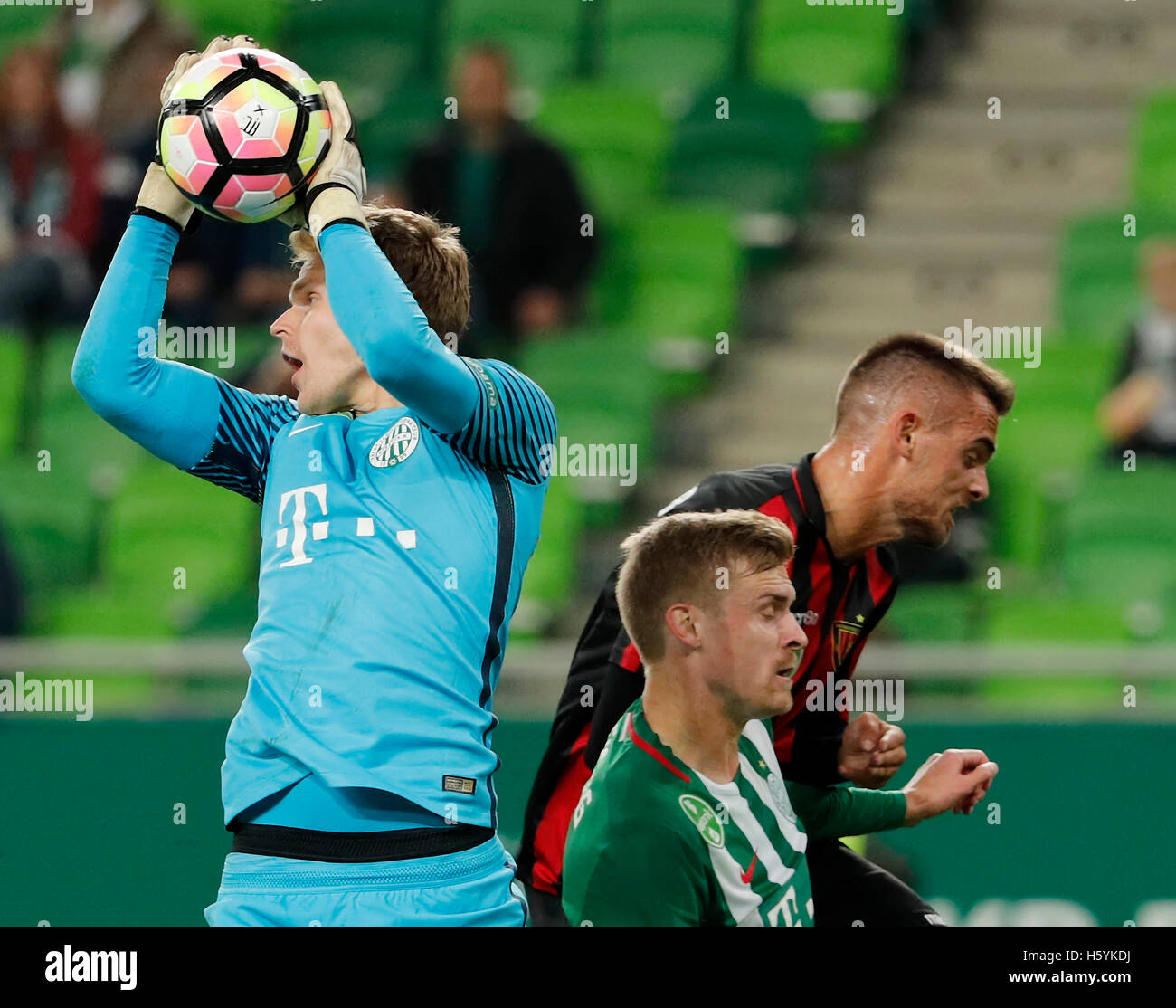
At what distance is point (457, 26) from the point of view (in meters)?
9.64

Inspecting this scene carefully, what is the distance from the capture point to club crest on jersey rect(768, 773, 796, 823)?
12.0 feet

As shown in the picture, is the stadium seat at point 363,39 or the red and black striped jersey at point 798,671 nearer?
the red and black striped jersey at point 798,671

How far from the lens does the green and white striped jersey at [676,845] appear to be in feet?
10.7

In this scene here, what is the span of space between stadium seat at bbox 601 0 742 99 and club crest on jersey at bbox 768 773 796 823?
605 cm

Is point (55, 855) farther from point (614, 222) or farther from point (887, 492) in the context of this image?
point (614, 222)

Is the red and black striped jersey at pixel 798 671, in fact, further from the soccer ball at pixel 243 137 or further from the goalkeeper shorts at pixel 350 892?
the soccer ball at pixel 243 137

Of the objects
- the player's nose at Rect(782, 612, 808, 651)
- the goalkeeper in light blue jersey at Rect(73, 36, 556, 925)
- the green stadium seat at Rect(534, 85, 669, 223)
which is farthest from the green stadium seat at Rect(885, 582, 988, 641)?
the goalkeeper in light blue jersey at Rect(73, 36, 556, 925)

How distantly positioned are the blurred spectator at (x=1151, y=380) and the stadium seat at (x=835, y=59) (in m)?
2.16

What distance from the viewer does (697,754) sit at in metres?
3.45

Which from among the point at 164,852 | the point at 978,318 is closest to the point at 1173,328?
the point at 978,318

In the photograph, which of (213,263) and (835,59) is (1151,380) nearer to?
(835,59)

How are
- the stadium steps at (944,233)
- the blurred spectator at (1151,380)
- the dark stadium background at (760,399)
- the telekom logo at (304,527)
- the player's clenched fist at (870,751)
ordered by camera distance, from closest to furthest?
the telekom logo at (304,527), the player's clenched fist at (870,751), the dark stadium background at (760,399), the blurred spectator at (1151,380), the stadium steps at (944,233)

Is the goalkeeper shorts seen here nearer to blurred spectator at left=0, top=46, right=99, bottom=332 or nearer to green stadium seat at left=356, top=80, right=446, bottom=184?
green stadium seat at left=356, top=80, right=446, bottom=184

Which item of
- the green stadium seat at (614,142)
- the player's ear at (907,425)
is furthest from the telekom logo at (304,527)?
the green stadium seat at (614,142)
